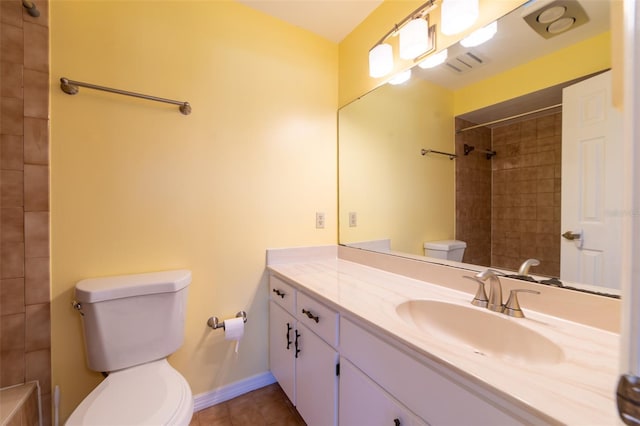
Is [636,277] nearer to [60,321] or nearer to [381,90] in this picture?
[381,90]

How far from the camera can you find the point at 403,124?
5.13 ft

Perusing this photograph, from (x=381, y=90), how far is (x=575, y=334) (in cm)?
148

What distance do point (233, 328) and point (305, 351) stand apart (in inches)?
17.8

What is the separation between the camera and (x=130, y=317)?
3.67 feet

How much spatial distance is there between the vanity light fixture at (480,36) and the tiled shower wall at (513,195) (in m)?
0.33

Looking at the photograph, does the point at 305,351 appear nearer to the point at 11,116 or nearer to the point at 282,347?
the point at 282,347

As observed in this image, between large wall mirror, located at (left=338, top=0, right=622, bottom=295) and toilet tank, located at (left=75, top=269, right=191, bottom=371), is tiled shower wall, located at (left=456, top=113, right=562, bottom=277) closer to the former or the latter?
large wall mirror, located at (left=338, top=0, right=622, bottom=295)

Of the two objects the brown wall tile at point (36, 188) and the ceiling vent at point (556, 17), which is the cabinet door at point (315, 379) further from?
the ceiling vent at point (556, 17)

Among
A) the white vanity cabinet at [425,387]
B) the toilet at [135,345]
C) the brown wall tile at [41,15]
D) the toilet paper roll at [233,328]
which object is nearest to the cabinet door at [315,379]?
the white vanity cabinet at [425,387]

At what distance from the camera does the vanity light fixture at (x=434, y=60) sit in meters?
1.23

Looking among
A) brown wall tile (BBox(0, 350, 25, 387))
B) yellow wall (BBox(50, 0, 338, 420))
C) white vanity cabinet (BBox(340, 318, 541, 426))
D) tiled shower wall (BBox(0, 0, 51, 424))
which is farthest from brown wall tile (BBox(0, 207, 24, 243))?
white vanity cabinet (BBox(340, 318, 541, 426))

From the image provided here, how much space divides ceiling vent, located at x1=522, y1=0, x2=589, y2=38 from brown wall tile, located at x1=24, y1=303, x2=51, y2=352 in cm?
229

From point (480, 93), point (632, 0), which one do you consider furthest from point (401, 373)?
point (480, 93)

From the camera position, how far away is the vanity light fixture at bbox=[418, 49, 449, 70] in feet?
4.03
